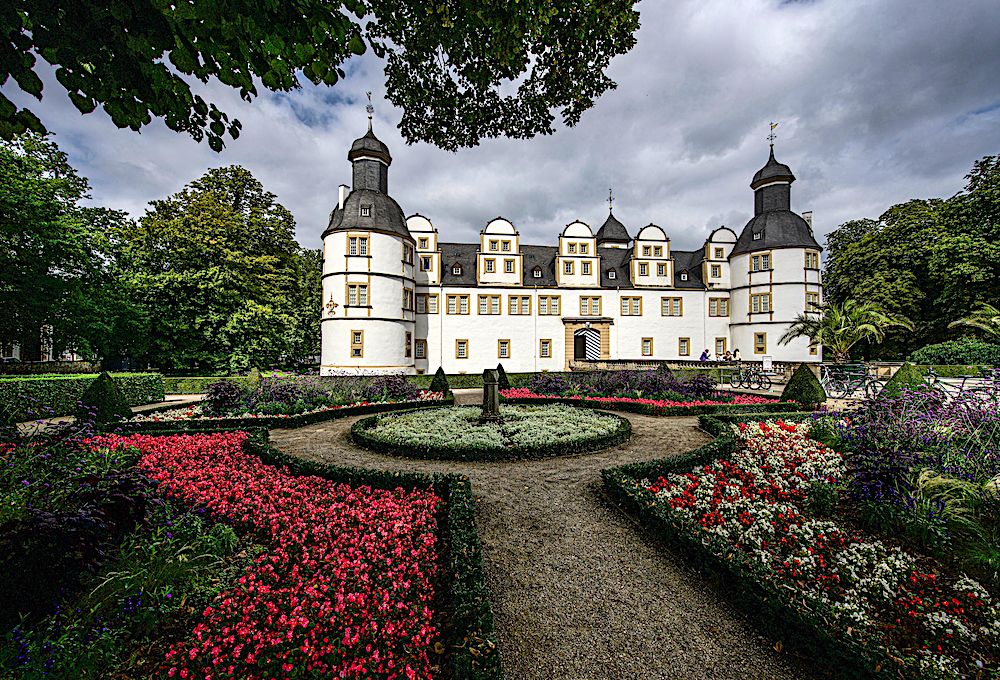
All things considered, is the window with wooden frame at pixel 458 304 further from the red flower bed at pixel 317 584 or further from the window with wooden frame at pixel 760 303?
the red flower bed at pixel 317 584

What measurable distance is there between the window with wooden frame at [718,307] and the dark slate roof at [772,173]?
31.4ft

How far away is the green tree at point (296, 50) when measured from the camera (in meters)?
3.00

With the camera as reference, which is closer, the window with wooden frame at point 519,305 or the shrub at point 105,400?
the shrub at point 105,400

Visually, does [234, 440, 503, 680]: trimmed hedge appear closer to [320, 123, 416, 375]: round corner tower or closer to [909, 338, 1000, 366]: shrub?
[320, 123, 416, 375]: round corner tower

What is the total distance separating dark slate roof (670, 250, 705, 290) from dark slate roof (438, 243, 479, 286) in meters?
16.4

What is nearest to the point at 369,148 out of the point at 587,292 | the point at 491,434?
the point at 587,292

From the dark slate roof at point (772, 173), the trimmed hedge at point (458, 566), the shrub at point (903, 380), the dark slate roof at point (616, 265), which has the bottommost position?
the trimmed hedge at point (458, 566)

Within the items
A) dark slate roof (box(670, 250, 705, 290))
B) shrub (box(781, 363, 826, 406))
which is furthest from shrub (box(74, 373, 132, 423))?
dark slate roof (box(670, 250, 705, 290))

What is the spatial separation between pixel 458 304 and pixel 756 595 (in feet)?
91.9

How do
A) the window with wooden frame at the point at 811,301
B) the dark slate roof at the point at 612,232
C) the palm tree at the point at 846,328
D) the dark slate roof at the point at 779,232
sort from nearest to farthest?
the palm tree at the point at 846,328, the window with wooden frame at the point at 811,301, the dark slate roof at the point at 779,232, the dark slate roof at the point at 612,232

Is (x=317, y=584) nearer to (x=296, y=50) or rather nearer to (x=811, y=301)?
(x=296, y=50)

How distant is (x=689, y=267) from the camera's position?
117 ft

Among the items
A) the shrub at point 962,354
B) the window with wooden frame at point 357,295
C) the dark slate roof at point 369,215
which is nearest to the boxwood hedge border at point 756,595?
the window with wooden frame at point 357,295

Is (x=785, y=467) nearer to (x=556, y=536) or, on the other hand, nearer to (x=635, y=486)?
(x=635, y=486)
